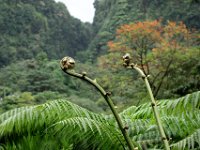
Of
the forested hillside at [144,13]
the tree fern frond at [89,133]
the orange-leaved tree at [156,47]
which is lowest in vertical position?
the tree fern frond at [89,133]

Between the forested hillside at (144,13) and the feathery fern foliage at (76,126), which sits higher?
the forested hillside at (144,13)

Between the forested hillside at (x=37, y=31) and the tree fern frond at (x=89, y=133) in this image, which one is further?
the forested hillside at (x=37, y=31)

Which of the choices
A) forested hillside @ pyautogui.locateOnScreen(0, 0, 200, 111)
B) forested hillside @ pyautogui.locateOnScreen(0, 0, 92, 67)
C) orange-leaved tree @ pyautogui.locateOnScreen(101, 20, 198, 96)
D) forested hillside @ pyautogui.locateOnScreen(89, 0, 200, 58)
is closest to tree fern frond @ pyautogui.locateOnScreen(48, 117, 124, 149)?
forested hillside @ pyautogui.locateOnScreen(0, 0, 200, 111)

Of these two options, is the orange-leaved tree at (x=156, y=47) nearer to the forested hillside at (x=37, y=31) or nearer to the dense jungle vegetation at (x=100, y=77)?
the dense jungle vegetation at (x=100, y=77)

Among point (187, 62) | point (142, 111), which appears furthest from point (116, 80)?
point (142, 111)

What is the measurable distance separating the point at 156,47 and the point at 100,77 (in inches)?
255

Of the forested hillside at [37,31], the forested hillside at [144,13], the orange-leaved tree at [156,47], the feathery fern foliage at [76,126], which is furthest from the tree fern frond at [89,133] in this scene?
the forested hillside at [37,31]

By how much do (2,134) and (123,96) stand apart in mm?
11020

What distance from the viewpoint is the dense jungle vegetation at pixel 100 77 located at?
2.22 meters

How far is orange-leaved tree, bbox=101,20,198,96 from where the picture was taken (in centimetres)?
1240

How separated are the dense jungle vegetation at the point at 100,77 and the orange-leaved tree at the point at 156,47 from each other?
0.10 ft

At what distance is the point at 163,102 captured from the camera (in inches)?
93.9

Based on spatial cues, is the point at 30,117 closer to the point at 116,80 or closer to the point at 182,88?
the point at 182,88

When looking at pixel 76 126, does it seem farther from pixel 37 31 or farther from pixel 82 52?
pixel 82 52
